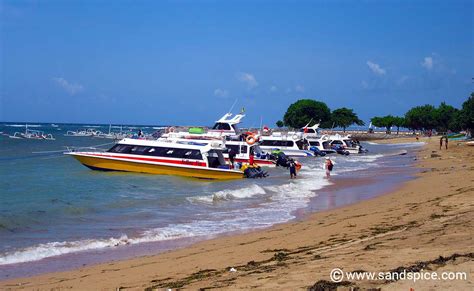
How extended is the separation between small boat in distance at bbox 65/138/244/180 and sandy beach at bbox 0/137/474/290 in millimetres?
16514

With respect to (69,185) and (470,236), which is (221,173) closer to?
(69,185)

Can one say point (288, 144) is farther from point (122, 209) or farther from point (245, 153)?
point (122, 209)

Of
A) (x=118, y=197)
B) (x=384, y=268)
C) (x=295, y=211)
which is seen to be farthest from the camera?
(x=118, y=197)

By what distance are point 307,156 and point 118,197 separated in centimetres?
3472

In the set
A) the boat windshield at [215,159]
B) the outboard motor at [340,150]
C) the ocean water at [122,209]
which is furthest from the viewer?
the outboard motor at [340,150]

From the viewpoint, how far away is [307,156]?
2242 inches

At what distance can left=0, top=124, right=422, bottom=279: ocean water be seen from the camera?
14.5 meters

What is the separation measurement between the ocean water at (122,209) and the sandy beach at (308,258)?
1750 millimetres

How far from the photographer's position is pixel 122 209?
21.1 meters

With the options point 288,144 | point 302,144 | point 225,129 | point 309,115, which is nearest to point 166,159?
point 225,129

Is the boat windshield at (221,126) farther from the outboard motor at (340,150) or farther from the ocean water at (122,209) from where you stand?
the outboard motor at (340,150)

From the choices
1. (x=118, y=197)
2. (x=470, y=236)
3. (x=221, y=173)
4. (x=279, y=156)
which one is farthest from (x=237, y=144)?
(x=470, y=236)
